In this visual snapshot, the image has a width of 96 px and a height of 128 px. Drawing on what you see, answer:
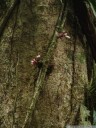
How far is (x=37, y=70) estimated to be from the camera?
6.35ft

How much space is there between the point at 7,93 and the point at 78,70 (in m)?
0.39

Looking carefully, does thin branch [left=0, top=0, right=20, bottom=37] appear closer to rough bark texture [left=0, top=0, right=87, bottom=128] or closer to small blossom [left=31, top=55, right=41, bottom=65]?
rough bark texture [left=0, top=0, right=87, bottom=128]

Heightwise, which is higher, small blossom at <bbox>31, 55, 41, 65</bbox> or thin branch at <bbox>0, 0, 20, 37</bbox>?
thin branch at <bbox>0, 0, 20, 37</bbox>

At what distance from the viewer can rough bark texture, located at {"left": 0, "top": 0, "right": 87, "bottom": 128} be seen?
1.89 m

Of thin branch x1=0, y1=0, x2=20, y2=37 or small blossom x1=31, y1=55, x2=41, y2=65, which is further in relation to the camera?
thin branch x1=0, y1=0, x2=20, y2=37

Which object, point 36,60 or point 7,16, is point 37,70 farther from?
point 7,16

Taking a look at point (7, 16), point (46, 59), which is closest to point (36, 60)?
point (46, 59)

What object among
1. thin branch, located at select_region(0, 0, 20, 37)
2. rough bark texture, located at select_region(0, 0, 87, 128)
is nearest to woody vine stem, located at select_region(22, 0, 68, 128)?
rough bark texture, located at select_region(0, 0, 87, 128)

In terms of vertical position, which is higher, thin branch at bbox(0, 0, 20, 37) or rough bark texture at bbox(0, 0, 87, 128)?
thin branch at bbox(0, 0, 20, 37)

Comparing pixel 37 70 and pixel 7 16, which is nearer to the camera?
pixel 37 70

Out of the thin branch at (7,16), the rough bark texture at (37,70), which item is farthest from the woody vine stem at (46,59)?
the thin branch at (7,16)

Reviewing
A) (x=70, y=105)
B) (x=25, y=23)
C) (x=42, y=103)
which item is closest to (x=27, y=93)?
(x=42, y=103)

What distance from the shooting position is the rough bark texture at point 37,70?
1886 mm

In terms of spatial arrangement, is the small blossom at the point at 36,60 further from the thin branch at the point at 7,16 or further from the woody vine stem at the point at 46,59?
the thin branch at the point at 7,16
